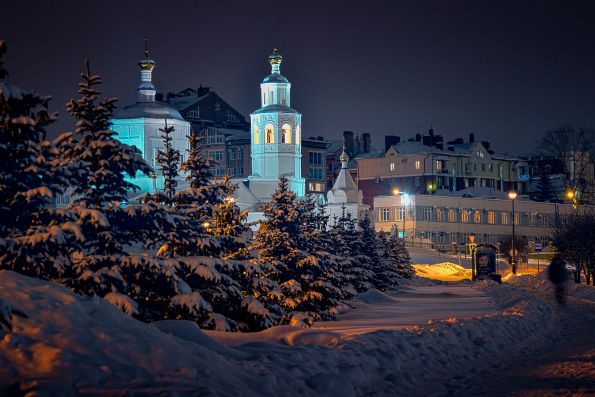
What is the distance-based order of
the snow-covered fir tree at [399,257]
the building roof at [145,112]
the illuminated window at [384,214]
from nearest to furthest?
the snow-covered fir tree at [399,257] < the building roof at [145,112] < the illuminated window at [384,214]

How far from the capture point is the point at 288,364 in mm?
10438

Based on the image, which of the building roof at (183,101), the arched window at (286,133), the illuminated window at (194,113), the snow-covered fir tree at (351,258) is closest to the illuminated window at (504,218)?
the arched window at (286,133)

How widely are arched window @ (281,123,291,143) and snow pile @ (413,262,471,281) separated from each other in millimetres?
24427

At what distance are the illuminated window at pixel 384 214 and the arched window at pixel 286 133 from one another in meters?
15.2

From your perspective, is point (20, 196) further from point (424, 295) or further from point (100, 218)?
point (424, 295)

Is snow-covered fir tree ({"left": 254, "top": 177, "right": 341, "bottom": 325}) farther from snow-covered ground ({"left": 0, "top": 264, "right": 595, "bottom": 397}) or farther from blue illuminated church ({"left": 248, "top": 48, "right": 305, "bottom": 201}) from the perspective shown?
blue illuminated church ({"left": 248, "top": 48, "right": 305, "bottom": 201})

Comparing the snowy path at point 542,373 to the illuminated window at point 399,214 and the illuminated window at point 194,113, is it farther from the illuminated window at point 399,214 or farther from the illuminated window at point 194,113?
the illuminated window at point 194,113

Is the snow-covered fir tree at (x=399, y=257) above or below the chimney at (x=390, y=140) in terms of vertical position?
below

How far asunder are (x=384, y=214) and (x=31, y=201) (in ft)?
270

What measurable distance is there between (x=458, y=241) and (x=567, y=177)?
14.7 meters

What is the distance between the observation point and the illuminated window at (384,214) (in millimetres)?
92688

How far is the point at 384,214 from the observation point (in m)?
93.1

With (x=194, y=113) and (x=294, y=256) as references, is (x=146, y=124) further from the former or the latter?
(x=294, y=256)

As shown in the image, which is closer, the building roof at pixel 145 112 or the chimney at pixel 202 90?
the building roof at pixel 145 112
